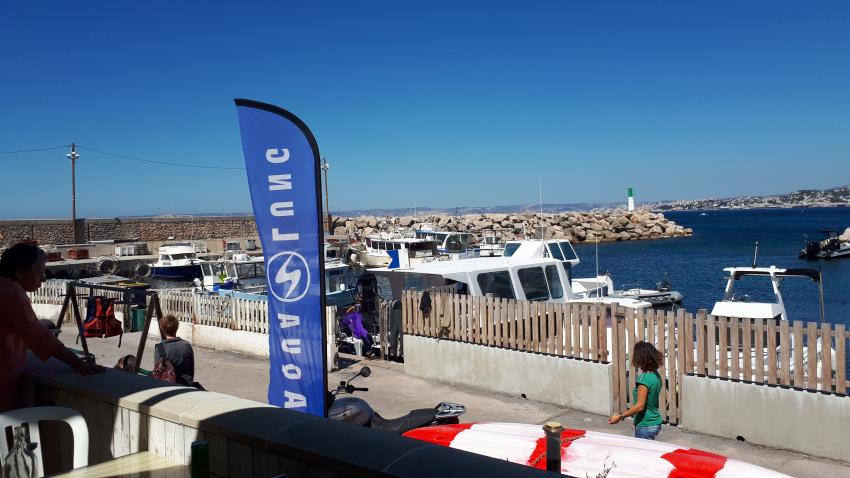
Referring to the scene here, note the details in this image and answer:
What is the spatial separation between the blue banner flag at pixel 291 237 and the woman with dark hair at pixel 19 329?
1.79 meters

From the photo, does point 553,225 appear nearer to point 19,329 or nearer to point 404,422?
point 404,422

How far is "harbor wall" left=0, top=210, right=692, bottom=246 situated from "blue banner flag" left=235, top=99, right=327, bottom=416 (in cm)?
2685

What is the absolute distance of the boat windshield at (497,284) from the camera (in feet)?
44.0

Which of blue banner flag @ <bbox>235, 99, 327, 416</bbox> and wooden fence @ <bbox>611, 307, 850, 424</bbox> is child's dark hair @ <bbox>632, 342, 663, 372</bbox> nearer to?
wooden fence @ <bbox>611, 307, 850, 424</bbox>

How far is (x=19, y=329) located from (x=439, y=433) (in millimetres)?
3826

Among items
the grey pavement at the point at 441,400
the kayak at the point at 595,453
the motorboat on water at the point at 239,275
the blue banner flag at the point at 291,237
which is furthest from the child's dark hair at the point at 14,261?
the motorboat on water at the point at 239,275

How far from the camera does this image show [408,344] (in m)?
12.6

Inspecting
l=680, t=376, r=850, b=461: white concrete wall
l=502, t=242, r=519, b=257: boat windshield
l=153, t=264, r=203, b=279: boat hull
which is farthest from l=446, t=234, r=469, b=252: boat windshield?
l=680, t=376, r=850, b=461: white concrete wall

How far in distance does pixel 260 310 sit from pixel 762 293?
2993 cm

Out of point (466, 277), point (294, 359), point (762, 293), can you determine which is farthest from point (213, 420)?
point (762, 293)

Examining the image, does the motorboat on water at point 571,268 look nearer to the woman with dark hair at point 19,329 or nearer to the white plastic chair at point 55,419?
the woman with dark hair at point 19,329

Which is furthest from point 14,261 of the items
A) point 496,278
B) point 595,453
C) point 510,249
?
point 510,249

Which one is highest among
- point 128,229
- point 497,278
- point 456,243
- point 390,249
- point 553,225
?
point 128,229

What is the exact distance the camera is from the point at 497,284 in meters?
Result: 13.6
